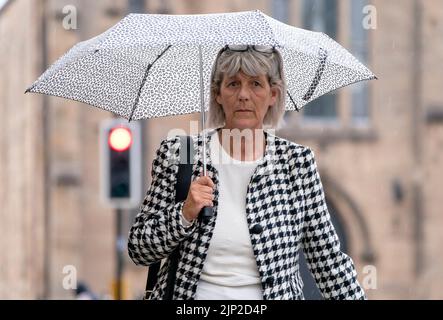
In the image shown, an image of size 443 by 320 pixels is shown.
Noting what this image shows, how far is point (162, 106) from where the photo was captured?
5.50 m

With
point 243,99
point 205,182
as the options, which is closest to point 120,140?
point 243,99

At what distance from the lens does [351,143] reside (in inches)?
1073

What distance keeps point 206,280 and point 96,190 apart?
22200mm

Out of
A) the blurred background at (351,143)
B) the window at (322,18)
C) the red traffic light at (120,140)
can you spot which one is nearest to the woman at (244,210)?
the red traffic light at (120,140)

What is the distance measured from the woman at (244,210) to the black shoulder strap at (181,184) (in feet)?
0.07

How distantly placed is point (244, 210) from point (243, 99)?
36cm

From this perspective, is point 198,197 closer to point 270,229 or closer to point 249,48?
point 270,229

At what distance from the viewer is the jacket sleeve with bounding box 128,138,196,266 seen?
4.45 metres

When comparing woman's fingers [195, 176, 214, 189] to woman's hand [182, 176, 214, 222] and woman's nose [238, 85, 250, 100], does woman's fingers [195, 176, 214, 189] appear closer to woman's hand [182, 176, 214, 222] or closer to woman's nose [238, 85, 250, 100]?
woman's hand [182, 176, 214, 222]

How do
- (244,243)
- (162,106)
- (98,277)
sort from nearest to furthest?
1. (244,243)
2. (162,106)
3. (98,277)

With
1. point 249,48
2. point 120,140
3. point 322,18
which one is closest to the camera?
point 249,48

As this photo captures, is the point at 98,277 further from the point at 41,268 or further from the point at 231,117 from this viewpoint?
the point at 231,117

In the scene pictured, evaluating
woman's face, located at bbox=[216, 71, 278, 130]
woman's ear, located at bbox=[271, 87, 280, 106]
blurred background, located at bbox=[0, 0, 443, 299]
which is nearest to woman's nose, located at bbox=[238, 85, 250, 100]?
woman's face, located at bbox=[216, 71, 278, 130]

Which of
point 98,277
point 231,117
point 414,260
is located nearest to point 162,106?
point 231,117
